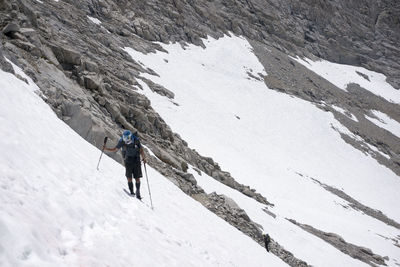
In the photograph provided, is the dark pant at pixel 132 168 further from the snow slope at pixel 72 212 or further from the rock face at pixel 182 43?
the rock face at pixel 182 43

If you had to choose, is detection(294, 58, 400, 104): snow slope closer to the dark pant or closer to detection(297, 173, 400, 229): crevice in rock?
detection(297, 173, 400, 229): crevice in rock

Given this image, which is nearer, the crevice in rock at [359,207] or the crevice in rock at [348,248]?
the crevice in rock at [348,248]

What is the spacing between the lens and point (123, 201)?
7.66 m

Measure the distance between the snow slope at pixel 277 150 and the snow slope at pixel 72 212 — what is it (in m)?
8.78

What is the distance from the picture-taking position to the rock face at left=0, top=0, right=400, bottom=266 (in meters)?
15.3

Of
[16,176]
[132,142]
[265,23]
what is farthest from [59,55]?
[265,23]

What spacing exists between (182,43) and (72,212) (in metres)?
53.1

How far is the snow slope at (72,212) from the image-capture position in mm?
4219

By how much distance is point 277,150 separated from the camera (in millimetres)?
35750

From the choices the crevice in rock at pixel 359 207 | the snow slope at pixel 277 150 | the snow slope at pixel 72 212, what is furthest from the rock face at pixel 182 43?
the crevice in rock at pixel 359 207

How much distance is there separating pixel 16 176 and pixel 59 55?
15021mm

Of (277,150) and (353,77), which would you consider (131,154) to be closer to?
(277,150)

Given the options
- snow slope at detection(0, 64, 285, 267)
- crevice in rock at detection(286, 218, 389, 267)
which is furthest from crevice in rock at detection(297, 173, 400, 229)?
snow slope at detection(0, 64, 285, 267)

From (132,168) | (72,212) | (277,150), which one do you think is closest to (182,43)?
(277,150)
